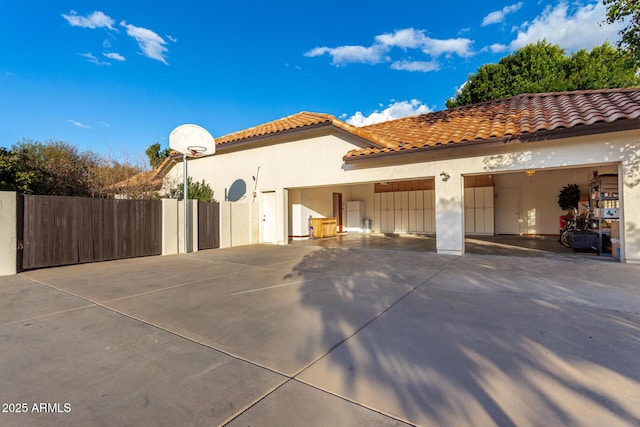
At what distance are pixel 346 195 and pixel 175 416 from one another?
55.5 feet

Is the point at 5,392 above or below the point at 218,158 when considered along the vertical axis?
below

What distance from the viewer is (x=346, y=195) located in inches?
730

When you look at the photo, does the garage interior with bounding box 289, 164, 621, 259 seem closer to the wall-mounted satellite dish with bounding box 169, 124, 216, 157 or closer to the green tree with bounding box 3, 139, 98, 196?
the wall-mounted satellite dish with bounding box 169, 124, 216, 157

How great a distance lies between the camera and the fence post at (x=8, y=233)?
680cm

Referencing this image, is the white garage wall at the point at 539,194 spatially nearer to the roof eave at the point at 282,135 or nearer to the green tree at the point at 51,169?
the roof eave at the point at 282,135

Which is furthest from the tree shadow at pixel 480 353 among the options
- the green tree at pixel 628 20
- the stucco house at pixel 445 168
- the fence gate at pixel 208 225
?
the fence gate at pixel 208 225

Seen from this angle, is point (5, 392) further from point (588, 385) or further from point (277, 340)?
point (588, 385)

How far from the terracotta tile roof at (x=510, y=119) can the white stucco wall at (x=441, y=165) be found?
1.33 ft

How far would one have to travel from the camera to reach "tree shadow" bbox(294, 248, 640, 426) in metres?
2.10

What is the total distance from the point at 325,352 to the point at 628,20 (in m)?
8.65

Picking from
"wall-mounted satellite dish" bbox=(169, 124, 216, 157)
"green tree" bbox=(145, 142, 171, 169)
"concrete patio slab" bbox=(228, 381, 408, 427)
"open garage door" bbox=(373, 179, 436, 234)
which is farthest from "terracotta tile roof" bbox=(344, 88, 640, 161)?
"green tree" bbox=(145, 142, 171, 169)

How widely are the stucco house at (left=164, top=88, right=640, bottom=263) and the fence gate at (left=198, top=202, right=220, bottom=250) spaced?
66cm

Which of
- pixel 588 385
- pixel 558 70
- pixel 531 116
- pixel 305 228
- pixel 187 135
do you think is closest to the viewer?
pixel 588 385

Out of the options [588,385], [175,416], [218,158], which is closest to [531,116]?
[588,385]
